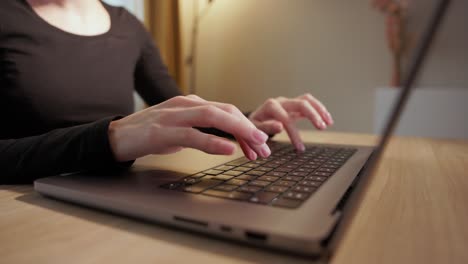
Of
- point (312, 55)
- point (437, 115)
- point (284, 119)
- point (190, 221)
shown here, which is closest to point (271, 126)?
point (284, 119)

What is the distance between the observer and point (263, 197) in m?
0.34

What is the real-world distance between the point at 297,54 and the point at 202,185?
2009 millimetres

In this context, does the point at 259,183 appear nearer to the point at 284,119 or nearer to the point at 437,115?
the point at 284,119

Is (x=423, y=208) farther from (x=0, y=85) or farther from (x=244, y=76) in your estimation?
(x=244, y=76)

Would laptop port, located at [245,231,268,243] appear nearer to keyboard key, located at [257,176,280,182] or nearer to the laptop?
the laptop

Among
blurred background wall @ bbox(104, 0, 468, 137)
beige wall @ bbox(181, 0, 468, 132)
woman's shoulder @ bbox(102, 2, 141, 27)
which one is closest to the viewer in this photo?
woman's shoulder @ bbox(102, 2, 141, 27)

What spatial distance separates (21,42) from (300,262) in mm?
803

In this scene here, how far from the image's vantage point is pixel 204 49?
2.60 m

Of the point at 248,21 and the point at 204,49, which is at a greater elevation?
the point at 248,21

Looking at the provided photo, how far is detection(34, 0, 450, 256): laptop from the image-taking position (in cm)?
25

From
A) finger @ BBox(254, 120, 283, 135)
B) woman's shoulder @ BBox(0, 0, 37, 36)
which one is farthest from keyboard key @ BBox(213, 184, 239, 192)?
woman's shoulder @ BBox(0, 0, 37, 36)

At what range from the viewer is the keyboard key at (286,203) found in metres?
0.32

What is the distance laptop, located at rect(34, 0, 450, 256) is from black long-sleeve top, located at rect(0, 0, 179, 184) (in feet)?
0.16

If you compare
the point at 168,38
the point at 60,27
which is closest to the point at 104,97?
the point at 60,27
